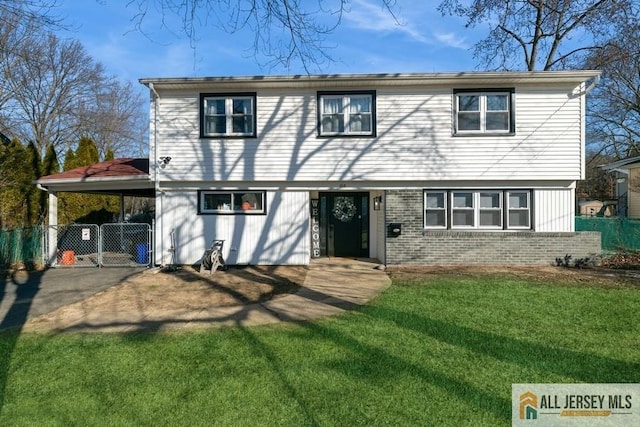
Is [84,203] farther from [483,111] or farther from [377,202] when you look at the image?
[483,111]

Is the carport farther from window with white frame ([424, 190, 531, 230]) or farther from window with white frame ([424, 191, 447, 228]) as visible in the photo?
window with white frame ([424, 190, 531, 230])

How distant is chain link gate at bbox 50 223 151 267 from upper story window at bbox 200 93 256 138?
3464 millimetres

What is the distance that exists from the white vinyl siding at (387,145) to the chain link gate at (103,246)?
2390 millimetres

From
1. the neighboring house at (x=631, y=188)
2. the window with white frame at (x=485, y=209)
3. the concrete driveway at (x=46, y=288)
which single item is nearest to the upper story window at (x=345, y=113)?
the window with white frame at (x=485, y=209)

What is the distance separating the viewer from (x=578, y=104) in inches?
461

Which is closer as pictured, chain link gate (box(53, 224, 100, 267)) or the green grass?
the green grass

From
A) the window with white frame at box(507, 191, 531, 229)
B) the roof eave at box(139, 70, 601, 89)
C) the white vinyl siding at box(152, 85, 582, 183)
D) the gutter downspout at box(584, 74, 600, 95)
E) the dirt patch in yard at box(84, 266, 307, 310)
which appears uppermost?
the roof eave at box(139, 70, 601, 89)

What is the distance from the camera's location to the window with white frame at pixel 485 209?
39.4 ft

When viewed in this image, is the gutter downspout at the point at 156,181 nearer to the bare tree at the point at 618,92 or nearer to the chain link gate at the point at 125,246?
the chain link gate at the point at 125,246

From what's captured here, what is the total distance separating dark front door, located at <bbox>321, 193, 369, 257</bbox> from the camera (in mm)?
13789

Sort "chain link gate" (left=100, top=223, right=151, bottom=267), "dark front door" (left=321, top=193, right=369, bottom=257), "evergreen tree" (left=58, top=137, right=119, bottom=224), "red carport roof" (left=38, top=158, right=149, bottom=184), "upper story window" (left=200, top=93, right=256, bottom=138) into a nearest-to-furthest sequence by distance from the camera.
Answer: "upper story window" (left=200, top=93, right=256, bottom=138)
"chain link gate" (left=100, top=223, right=151, bottom=267)
"red carport roof" (left=38, top=158, right=149, bottom=184)
"dark front door" (left=321, top=193, right=369, bottom=257)
"evergreen tree" (left=58, top=137, right=119, bottom=224)

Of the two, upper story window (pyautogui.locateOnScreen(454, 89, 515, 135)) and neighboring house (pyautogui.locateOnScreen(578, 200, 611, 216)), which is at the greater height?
upper story window (pyautogui.locateOnScreen(454, 89, 515, 135))

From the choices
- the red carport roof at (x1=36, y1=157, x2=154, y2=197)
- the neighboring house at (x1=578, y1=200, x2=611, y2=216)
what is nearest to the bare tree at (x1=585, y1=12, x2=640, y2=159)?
the neighboring house at (x1=578, y1=200, x2=611, y2=216)

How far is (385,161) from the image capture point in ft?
39.1
